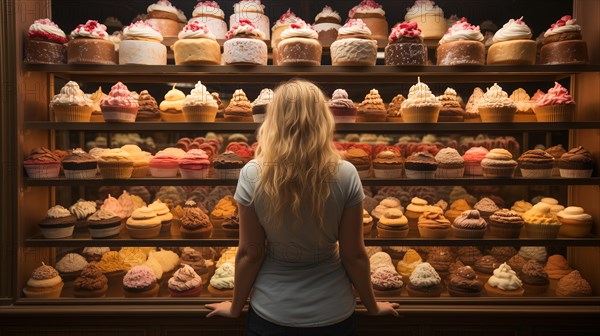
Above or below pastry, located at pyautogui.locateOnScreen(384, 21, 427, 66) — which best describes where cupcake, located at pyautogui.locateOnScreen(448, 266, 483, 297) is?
below

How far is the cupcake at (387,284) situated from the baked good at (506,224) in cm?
78

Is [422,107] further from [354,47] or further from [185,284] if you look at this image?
[185,284]

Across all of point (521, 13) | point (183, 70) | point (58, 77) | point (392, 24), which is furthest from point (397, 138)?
point (58, 77)

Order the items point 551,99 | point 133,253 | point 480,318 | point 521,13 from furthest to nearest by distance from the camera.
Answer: point 521,13
point 133,253
point 551,99
point 480,318

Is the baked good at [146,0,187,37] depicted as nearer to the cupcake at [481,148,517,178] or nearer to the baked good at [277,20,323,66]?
the baked good at [277,20,323,66]

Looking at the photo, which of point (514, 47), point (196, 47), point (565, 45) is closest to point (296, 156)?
point (196, 47)

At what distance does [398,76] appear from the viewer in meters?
3.74

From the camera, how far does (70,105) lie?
10.8 feet

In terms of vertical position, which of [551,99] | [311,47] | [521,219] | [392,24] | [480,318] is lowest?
[480,318]

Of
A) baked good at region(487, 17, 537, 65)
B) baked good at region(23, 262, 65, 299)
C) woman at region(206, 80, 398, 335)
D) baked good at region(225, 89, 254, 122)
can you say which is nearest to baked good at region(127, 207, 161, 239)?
baked good at region(23, 262, 65, 299)

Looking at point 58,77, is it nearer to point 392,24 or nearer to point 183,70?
point 183,70

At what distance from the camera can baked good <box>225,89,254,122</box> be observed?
340 cm

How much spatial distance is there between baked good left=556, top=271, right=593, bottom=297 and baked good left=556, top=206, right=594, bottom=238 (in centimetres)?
27

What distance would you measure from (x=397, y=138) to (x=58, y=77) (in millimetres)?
2564
